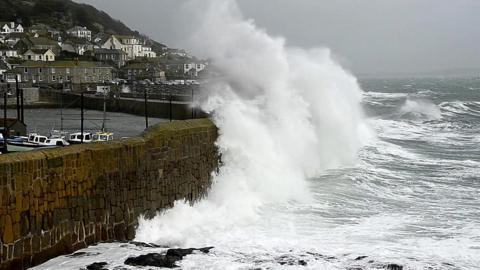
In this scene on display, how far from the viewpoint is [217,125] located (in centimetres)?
1420

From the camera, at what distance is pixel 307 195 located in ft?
46.9

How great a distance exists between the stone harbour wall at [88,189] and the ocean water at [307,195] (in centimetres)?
30

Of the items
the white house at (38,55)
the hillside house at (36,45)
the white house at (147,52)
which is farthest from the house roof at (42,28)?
the white house at (38,55)

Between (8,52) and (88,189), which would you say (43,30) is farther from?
(88,189)

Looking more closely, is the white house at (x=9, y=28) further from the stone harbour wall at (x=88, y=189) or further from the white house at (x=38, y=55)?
the stone harbour wall at (x=88, y=189)

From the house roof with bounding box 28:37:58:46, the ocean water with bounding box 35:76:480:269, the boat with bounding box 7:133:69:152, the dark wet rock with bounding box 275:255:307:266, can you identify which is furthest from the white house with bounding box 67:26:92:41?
the dark wet rock with bounding box 275:255:307:266

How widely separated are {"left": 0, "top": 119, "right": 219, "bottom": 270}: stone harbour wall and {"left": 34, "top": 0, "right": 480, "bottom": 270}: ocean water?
0.30m

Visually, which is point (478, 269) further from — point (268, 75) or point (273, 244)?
point (268, 75)

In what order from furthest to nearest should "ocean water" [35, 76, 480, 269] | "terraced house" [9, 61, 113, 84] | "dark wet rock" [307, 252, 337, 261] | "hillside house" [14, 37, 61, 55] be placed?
"hillside house" [14, 37, 61, 55] → "terraced house" [9, 61, 113, 84] → "dark wet rock" [307, 252, 337, 261] → "ocean water" [35, 76, 480, 269]

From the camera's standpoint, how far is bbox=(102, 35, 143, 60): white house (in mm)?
110500

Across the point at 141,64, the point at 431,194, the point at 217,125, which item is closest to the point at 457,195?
the point at 431,194

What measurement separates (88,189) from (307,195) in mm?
6344

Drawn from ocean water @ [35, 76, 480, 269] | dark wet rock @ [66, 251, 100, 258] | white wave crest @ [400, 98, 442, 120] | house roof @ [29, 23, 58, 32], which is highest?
house roof @ [29, 23, 58, 32]

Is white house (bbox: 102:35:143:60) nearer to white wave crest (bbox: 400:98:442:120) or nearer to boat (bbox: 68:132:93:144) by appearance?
white wave crest (bbox: 400:98:442:120)
